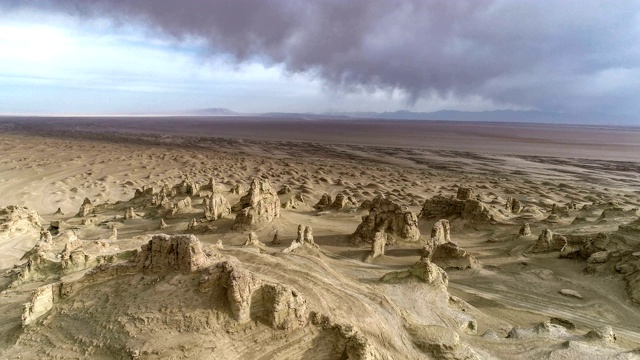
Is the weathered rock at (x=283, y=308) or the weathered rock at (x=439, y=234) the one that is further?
the weathered rock at (x=439, y=234)

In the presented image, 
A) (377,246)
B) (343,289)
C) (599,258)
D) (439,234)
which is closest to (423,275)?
(343,289)

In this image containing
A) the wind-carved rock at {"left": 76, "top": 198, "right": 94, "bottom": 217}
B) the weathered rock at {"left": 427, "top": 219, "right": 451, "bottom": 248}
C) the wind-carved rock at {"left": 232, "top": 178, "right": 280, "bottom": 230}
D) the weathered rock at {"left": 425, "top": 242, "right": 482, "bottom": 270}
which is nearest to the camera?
the weathered rock at {"left": 425, "top": 242, "right": 482, "bottom": 270}

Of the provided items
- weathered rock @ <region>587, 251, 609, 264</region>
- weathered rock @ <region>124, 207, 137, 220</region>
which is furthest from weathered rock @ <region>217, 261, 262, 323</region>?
weathered rock @ <region>124, 207, 137, 220</region>

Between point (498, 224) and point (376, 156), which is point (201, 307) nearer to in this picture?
point (498, 224)

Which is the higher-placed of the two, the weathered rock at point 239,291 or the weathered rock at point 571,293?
the weathered rock at point 239,291

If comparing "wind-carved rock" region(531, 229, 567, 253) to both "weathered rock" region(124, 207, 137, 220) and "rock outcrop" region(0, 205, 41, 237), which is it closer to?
"weathered rock" region(124, 207, 137, 220)

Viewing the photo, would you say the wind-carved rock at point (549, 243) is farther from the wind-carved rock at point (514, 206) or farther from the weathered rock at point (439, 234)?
the wind-carved rock at point (514, 206)

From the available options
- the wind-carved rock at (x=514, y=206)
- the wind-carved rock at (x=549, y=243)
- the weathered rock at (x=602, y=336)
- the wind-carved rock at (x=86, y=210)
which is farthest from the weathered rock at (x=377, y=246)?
the wind-carved rock at (x=86, y=210)

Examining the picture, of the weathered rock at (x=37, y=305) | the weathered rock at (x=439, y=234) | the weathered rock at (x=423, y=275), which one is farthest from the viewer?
the weathered rock at (x=439, y=234)
